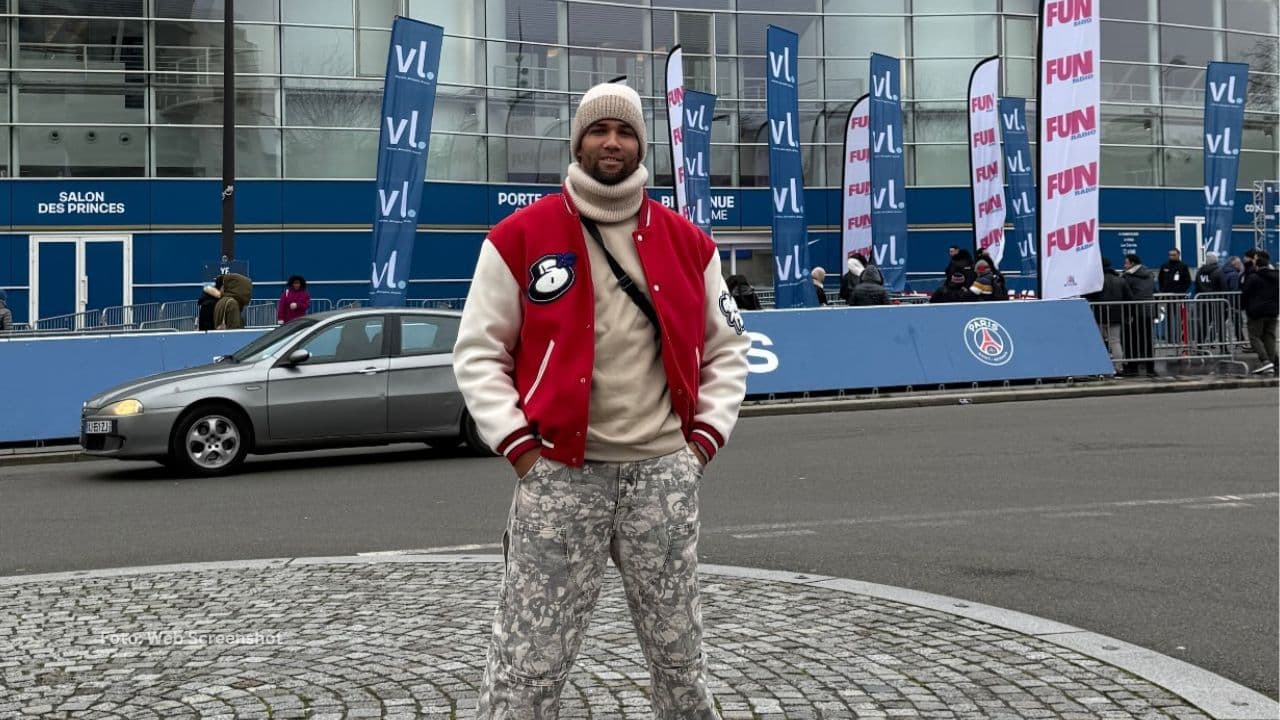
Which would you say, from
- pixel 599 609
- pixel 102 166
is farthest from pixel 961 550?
pixel 102 166

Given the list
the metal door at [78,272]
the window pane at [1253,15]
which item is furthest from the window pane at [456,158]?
the window pane at [1253,15]

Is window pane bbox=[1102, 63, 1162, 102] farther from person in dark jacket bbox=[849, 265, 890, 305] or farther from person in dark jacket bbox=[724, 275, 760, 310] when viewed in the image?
person in dark jacket bbox=[724, 275, 760, 310]

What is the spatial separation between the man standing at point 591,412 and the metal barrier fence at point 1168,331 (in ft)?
63.8

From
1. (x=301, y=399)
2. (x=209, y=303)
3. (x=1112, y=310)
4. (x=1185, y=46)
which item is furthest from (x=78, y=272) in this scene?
(x=1185, y=46)

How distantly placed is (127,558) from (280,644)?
3.04 meters

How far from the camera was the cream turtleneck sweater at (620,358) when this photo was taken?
3.49 m

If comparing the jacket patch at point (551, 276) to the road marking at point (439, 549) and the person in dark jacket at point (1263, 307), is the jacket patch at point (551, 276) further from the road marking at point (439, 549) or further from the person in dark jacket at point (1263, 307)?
the person in dark jacket at point (1263, 307)

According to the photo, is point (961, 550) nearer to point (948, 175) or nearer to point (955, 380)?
point (955, 380)

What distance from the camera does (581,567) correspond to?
3.53 meters

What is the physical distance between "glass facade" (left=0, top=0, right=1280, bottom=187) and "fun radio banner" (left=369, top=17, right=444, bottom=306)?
44.3ft

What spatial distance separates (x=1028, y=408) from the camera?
58.7 feet

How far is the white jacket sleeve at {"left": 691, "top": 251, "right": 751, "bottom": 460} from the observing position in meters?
3.61

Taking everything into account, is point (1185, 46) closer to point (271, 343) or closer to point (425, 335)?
point (425, 335)

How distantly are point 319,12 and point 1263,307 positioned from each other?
75.0 feet
